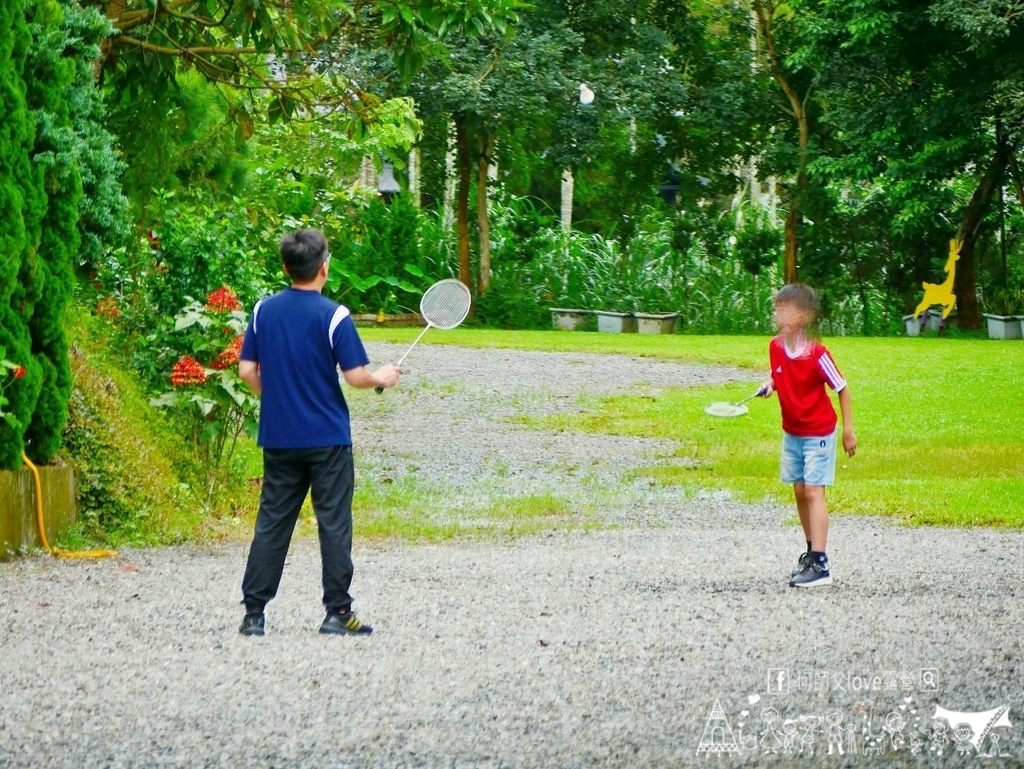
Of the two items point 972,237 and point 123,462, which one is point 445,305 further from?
point 972,237

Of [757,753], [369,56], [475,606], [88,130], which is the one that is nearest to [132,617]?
[475,606]

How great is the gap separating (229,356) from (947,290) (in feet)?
67.5

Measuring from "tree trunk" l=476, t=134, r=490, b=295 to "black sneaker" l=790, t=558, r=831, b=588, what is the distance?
23.9 metres

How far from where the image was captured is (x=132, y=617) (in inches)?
245

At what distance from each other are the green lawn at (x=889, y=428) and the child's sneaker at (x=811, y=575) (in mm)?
2851

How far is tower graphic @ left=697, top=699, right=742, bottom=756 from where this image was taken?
421 cm

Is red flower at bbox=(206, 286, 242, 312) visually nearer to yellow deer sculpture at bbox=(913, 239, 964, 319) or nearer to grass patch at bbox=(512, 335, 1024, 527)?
grass patch at bbox=(512, 335, 1024, 527)

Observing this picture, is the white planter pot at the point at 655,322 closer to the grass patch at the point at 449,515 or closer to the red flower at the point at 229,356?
the grass patch at the point at 449,515

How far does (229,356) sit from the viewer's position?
9438 millimetres

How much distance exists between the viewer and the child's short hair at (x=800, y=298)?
7012 mm

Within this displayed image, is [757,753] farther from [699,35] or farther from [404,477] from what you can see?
[699,35]

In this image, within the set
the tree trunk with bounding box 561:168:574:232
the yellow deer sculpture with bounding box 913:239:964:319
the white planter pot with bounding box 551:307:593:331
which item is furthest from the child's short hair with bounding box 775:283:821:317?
the tree trunk with bounding box 561:168:574:232

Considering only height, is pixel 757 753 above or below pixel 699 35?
below

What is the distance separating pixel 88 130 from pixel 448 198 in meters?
26.1
